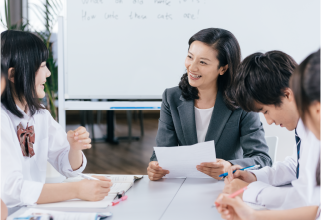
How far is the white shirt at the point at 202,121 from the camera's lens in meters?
1.72

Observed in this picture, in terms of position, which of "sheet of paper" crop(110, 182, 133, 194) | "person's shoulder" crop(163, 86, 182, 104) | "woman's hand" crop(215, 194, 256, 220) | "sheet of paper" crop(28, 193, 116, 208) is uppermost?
"person's shoulder" crop(163, 86, 182, 104)

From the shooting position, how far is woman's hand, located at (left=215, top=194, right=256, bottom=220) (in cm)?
85

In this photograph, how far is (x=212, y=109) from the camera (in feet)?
5.64

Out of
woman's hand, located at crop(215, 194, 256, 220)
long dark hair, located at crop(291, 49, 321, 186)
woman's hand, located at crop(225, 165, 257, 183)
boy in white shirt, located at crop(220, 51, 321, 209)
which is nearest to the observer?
long dark hair, located at crop(291, 49, 321, 186)

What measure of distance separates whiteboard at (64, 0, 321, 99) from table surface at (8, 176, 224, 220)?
116 cm

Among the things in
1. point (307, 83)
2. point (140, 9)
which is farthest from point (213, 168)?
point (140, 9)

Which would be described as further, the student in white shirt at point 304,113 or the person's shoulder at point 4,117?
the person's shoulder at point 4,117

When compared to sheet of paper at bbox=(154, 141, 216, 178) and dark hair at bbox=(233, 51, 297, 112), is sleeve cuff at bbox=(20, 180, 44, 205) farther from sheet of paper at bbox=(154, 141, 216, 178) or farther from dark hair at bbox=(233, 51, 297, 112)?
dark hair at bbox=(233, 51, 297, 112)

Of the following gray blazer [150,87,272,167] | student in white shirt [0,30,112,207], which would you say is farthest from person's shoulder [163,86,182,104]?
student in white shirt [0,30,112,207]

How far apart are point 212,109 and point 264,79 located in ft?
1.99

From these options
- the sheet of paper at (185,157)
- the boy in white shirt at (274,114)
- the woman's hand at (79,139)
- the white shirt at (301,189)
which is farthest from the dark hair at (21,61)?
the white shirt at (301,189)

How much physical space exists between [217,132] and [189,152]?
15.6 inches

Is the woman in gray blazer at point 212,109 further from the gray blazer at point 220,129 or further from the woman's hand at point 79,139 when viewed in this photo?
the woman's hand at point 79,139

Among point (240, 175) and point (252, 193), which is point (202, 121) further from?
point (252, 193)
